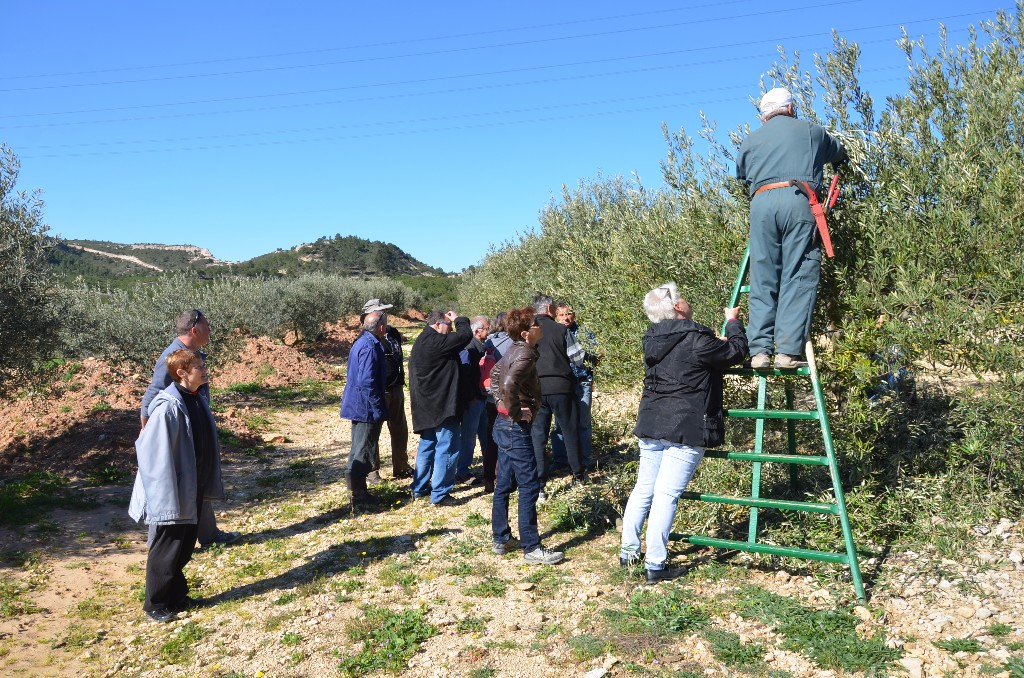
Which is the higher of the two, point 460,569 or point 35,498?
point 35,498

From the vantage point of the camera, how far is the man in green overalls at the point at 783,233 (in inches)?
179

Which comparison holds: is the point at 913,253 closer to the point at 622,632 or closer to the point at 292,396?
the point at 622,632

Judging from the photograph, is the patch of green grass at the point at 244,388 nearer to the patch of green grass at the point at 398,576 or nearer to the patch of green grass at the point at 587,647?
the patch of green grass at the point at 398,576

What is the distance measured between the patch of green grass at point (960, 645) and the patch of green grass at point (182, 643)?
4654 millimetres

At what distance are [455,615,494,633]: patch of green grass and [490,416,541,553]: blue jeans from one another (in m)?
1.02

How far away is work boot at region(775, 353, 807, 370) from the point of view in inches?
179

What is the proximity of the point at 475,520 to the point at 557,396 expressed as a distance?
4.94 ft

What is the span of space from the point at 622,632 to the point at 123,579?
4429mm

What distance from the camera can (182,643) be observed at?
4.89m

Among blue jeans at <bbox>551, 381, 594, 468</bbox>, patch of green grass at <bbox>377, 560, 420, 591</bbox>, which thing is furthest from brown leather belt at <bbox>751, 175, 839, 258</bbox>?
patch of green grass at <bbox>377, 560, 420, 591</bbox>

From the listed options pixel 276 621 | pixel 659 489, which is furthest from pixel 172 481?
→ pixel 659 489

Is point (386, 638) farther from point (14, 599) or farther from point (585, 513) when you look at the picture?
point (14, 599)

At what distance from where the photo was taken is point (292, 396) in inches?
648

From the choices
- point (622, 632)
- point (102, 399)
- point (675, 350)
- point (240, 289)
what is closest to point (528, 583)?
point (622, 632)
